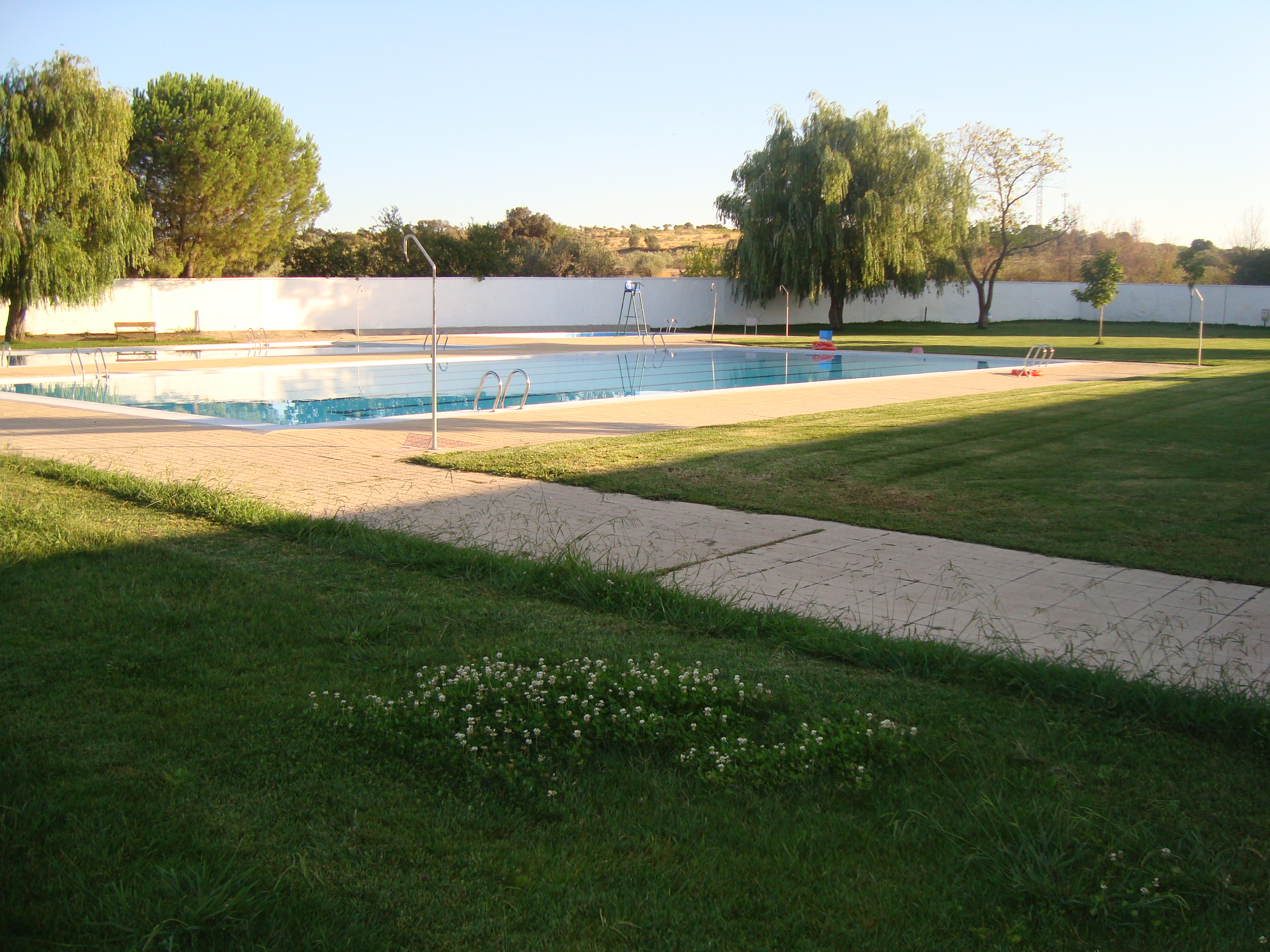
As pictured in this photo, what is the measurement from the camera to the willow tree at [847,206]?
32.8 metres

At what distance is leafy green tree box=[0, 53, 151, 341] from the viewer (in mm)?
21859

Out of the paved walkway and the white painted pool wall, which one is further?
the white painted pool wall

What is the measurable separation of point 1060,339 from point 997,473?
26125mm

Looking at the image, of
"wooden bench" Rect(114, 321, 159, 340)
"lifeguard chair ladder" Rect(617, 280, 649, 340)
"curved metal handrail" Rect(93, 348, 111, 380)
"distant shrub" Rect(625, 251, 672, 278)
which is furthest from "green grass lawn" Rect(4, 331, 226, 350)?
"distant shrub" Rect(625, 251, 672, 278)

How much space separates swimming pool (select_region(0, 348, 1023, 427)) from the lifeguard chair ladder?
8671mm

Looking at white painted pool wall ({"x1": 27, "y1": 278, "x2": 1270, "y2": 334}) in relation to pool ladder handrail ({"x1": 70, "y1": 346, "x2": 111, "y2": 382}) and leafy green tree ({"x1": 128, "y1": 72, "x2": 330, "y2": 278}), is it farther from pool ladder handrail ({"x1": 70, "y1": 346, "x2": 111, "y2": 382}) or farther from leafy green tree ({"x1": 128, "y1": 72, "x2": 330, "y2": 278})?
pool ladder handrail ({"x1": 70, "y1": 346, "x2": 111, "y2": 382})

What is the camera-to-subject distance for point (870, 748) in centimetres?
284

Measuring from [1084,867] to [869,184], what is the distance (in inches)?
1327

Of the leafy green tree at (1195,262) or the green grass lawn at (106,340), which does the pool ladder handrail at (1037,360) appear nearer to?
the leafy green tree at (1195,262)

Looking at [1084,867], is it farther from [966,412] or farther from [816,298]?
[816,298]

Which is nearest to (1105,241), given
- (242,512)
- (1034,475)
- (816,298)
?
(816,298)

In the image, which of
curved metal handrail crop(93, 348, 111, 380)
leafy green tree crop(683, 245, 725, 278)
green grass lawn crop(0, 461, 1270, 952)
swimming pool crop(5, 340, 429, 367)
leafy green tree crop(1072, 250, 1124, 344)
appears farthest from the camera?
leafy green tree crop(683, 245, 725, 278)

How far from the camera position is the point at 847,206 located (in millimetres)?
33688

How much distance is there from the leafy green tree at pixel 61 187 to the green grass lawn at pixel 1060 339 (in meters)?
16.8
